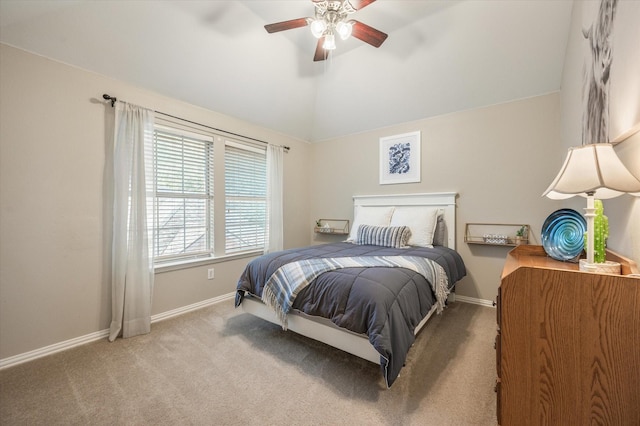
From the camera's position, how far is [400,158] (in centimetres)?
362

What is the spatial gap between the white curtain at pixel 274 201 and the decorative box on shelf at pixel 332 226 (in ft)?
2.54

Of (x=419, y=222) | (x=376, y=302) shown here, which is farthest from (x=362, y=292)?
(x=419, y=222)

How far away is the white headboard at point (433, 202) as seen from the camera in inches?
125

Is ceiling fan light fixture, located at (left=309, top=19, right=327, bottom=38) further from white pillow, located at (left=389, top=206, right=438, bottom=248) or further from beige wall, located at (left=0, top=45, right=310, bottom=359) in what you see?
white pillow, located at (left=389, top=206, right=438, bottom=248)

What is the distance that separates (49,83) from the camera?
200cm

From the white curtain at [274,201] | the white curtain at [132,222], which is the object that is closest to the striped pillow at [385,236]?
the white curtain at [274,201]

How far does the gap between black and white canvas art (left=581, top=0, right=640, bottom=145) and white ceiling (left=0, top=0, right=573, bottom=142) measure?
0.94 m

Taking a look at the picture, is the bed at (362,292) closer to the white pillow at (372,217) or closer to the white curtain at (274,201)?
the white pillow at (372,217)

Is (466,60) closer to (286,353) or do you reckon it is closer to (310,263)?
(310,263)

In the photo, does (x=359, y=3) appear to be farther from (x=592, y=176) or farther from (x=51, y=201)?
(x=51, y=201)

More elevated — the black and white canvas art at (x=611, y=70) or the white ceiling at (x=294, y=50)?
the white ceiling at (x=294, y=50)

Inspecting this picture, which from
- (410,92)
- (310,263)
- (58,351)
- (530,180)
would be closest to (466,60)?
(410,92)

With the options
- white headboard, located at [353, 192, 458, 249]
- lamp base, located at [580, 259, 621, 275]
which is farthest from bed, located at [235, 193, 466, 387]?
lamp base, located at [580, 259, 621, 275]

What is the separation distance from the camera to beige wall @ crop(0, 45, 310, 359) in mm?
1837
